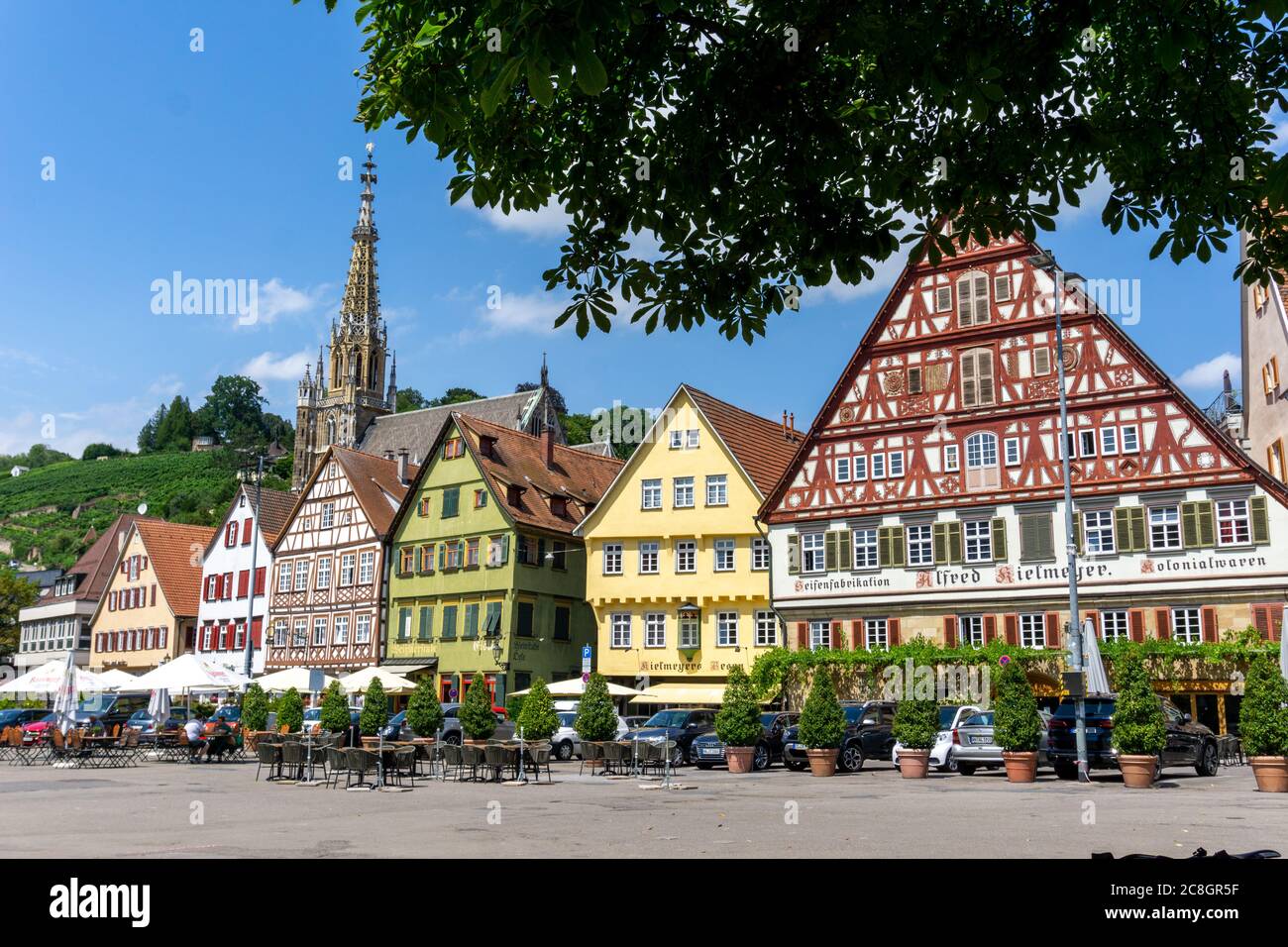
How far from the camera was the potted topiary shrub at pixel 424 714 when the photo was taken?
33375 mm

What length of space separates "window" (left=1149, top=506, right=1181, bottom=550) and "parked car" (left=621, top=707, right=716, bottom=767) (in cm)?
1492

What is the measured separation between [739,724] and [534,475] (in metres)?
27.4

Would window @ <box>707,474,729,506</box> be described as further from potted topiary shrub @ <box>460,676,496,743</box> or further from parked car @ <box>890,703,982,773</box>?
parked car @ <box>890,703,982,773</box>

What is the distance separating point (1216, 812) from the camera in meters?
17.2

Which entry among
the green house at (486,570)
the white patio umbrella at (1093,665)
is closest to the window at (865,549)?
the white patio umbrella at (1093,665)

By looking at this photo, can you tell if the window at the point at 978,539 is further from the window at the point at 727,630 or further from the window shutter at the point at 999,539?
the window at the point at 727,630

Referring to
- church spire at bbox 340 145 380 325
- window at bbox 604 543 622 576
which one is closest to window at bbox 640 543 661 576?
window at bbox 604 543 622 576

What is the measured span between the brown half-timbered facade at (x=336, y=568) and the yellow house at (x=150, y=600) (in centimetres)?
1032

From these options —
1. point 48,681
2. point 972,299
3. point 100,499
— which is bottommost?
point 48,681

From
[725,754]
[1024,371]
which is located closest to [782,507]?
[1024,371]

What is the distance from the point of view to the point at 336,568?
5853 centimetres

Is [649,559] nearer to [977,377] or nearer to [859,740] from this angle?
[977,377]

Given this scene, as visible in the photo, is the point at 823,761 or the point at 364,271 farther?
the point at 364,271

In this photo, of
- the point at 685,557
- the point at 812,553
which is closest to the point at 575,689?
the point at 685,557
